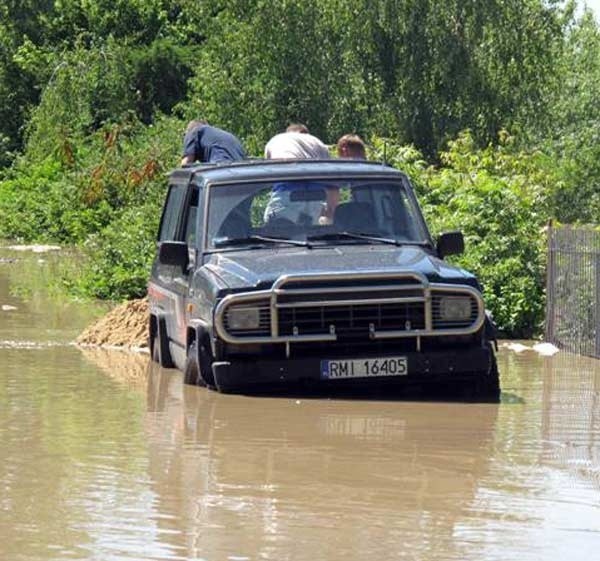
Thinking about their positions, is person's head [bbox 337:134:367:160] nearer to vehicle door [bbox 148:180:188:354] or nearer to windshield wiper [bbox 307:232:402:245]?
vehicle door [bbox 148:180:188:354]

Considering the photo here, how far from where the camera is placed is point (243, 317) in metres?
11.8

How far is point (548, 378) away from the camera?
1438cm

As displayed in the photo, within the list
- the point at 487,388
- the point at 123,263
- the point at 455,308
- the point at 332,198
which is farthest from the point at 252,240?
the point at 123,263

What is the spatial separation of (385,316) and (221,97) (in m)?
27.5

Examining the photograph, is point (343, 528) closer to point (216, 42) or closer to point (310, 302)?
point (310, 302)

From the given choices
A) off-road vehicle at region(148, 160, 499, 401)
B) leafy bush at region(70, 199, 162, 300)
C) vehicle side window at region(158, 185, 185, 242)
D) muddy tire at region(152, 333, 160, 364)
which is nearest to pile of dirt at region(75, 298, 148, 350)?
muddy tire at region(152, 333, 160, 364)

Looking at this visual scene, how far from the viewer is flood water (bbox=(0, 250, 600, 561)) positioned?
24.6 feet

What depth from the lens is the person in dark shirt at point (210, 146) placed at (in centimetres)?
1691

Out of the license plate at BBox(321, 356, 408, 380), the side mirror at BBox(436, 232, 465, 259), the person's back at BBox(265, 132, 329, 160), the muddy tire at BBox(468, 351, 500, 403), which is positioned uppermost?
the person's back at BBox(265, 132, 329, 160)

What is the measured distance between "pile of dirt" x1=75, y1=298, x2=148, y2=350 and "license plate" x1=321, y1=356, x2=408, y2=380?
192 inches

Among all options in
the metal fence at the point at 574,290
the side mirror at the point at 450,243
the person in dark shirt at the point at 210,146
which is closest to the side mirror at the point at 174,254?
the side mirror at the point at 450,243

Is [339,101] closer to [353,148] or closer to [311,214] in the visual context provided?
[353,148]

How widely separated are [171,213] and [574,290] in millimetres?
4276

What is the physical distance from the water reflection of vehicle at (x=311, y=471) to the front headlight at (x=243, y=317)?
56 centimetres
